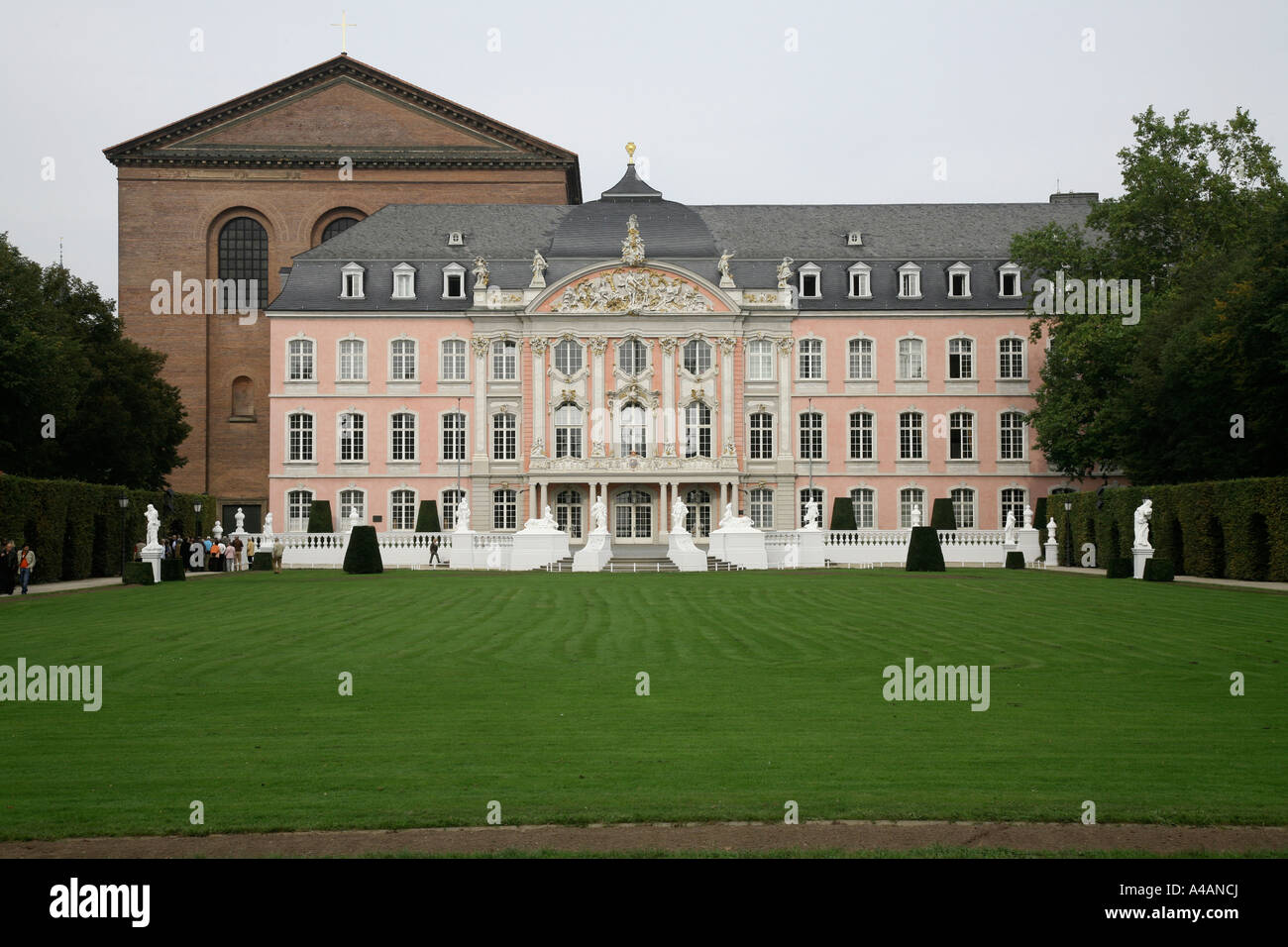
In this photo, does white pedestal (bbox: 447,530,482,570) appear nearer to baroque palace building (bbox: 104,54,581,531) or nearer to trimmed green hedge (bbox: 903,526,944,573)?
trimmed green hedge (bbox: 903,526,944,573)

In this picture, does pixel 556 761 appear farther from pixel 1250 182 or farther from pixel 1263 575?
pixel 1250 182

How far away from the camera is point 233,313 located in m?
69.8

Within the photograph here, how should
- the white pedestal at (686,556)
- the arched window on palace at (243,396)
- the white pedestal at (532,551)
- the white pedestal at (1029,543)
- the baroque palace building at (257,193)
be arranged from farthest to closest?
the arched window on palace at (243,396) < the baroque palace building at (257,193) < the white pedestal at (1029,543) < the white pedestal at (532,551) < the white pedestal at (686,556)

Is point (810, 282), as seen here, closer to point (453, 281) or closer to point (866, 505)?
point (866, 505)

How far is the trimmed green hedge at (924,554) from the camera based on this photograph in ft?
140

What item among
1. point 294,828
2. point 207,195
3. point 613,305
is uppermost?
point 207,195

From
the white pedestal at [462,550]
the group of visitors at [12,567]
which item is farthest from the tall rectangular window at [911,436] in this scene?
the group of visitors at [12,567]

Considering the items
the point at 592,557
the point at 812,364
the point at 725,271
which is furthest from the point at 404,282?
the point at 592,557

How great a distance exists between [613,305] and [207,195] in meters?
23.3

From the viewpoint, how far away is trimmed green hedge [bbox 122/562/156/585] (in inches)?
1449

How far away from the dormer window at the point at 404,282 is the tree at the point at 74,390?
11.5m

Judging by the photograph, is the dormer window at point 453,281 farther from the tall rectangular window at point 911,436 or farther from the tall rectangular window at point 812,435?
the tall rectangular window at point 911,436

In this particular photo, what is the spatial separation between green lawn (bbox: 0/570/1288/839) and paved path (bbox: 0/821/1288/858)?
196 mm
